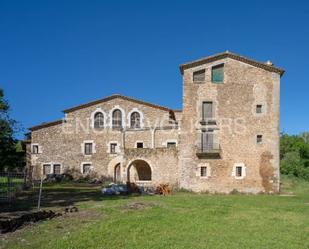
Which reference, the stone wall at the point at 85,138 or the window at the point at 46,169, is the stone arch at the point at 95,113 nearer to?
the stone wall at the point at 85,138

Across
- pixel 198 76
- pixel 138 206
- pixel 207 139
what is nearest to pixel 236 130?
pixel 207 139

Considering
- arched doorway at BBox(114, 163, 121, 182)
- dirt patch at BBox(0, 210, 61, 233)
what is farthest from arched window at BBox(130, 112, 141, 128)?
dirt patch at BBox(0, 210, 61, 233)

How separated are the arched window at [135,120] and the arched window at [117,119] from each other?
129cm

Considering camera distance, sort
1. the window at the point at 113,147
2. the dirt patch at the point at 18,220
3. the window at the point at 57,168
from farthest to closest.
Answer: the window at the point at 57,168 → the window at the point at 113,147 → the dirt patch at the point at 18,220

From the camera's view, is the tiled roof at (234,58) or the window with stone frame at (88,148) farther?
the window with stone frame at (88,148)

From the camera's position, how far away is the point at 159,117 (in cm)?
4000

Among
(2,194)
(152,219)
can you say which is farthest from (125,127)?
(152,219)

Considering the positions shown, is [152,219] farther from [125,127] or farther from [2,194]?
[125,127]

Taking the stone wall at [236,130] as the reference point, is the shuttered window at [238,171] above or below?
below

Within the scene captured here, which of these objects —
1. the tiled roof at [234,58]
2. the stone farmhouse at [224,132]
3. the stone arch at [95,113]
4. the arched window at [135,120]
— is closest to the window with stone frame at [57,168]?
the stone arch at [95,113]

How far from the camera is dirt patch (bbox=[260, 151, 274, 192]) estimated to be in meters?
29.6

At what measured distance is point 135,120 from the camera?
40.7 meters

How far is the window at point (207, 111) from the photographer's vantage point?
100 ft

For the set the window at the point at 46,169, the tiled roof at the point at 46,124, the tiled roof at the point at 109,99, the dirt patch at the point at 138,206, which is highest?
the tiled roof at the point at 109,99
